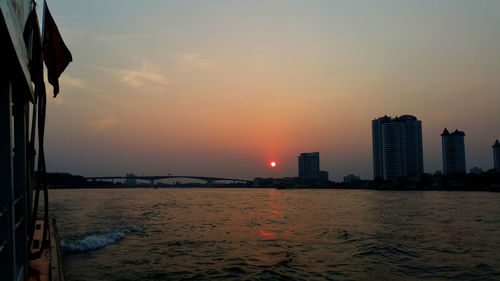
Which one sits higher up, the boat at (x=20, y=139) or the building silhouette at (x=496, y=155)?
the building silhouette at (x=496, y=155)

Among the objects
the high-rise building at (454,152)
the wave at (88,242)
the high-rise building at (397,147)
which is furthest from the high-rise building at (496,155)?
the wave at (88,242)

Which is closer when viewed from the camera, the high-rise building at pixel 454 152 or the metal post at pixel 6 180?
the metal post at pixel 6 180

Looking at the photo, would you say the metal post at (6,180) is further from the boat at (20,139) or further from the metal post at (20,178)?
the metal post at (20,178)

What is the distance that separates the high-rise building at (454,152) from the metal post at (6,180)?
181 m

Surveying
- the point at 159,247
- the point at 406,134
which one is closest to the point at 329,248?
the point at 159,247

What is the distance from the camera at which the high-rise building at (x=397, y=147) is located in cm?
15046

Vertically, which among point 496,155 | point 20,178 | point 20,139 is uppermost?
point 496,155

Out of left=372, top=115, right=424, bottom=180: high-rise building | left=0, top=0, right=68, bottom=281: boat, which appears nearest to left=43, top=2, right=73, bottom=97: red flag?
left=0, top=0, right=68, bottom=281: boat

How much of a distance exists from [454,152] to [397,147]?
103ft

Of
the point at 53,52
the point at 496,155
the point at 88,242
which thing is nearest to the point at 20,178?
the point at 53,52

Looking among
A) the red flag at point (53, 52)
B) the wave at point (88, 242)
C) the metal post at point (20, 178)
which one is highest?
the red flag at point (53, 52)

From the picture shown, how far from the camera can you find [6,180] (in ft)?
10.4

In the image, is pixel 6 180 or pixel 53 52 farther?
pixel 53 52

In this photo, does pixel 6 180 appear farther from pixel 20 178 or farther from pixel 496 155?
pixel 496 155
